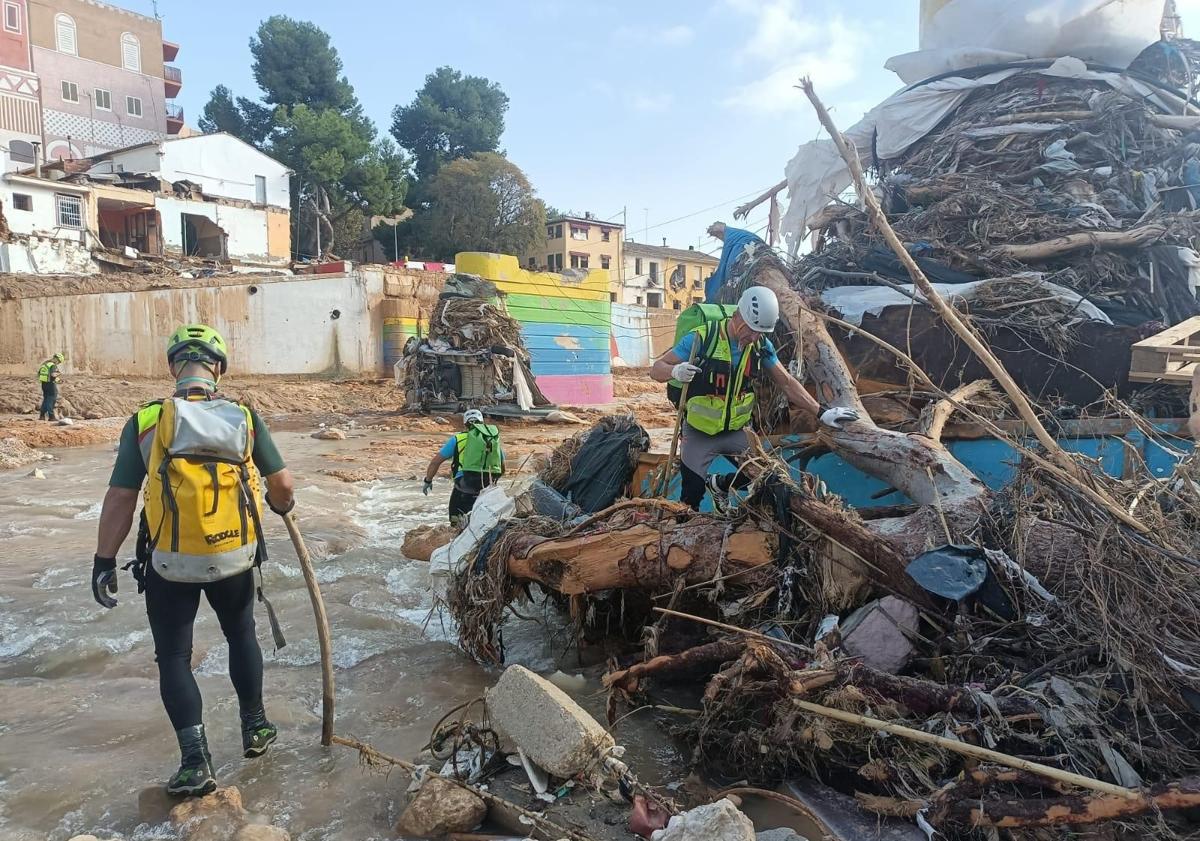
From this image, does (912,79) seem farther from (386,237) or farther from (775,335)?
(386,237)

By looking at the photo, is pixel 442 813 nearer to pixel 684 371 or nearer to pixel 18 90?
pixel 684 371

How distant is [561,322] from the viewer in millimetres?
18938

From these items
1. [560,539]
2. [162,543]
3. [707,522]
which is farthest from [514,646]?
[162,543]

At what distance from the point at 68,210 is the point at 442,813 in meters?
30.1

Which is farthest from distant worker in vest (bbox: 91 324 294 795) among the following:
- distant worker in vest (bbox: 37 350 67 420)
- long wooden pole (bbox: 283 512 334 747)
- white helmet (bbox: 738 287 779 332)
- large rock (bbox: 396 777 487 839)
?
distant worker in vest (bbox: 37 350 67 420)

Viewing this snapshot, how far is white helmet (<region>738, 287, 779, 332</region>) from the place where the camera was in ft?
13.5

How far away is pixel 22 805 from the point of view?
9.11 ft

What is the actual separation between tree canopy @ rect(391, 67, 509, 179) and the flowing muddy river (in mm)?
36618

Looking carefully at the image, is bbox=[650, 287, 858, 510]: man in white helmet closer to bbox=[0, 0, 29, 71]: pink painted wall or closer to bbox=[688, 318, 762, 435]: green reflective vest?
bbox=[688, 318, 762, 435]: green reflective vest

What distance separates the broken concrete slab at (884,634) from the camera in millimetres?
2910

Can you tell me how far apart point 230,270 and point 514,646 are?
1040 inches

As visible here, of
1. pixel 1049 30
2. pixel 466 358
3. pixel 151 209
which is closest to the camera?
pixel 1049 30

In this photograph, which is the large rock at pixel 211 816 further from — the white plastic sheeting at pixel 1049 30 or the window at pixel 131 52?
the window at pixel 131 52

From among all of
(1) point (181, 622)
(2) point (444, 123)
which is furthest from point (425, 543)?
(2) point (444, 123)
